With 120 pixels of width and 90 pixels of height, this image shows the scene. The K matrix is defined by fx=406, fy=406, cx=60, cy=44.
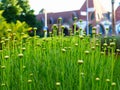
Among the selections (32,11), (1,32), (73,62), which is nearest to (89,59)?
(73,62)

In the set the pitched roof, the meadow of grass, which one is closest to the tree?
the pitched roof

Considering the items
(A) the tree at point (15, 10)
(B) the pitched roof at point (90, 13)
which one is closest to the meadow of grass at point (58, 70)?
(A) the tree at point (15, 10)

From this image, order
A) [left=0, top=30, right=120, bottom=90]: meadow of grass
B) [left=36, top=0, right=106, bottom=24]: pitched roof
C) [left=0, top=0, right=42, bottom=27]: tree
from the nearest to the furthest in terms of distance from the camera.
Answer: [left=0, top=30, right=120, bottom=90]: meadow of grass, [left=0, top=0, right=42, bottom=27]: tree, [left=36, top=0, right=106, bottom=24]: pitched roof

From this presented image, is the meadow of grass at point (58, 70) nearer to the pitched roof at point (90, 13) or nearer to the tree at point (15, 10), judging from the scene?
the tree at point (15, 10)

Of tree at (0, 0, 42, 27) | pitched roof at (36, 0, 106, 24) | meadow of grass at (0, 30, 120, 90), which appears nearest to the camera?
meadow of grass at (0, 30, 120, 90)

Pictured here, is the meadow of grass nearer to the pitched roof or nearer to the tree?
the tree

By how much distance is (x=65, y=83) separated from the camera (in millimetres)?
3426

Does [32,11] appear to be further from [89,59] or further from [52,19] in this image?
[89,59]

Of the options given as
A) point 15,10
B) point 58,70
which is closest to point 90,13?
point 15,10

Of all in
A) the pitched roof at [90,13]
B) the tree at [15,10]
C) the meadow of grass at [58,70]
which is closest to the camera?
the meadow of grass at [58,70]

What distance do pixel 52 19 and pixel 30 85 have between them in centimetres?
6561

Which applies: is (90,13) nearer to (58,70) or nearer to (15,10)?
(15,10)

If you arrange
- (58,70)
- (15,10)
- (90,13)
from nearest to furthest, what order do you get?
(58,70)
(15,10)
(90,13)

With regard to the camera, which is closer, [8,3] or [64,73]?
[64,73]
